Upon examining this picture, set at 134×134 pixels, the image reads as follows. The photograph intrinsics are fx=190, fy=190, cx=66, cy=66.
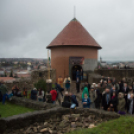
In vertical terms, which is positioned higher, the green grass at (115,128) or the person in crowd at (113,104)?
the person in crowd at (113,104)

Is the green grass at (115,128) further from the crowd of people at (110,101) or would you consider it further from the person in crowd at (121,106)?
the crowd of people at (110,101)

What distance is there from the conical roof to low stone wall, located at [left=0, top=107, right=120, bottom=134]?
10825mm

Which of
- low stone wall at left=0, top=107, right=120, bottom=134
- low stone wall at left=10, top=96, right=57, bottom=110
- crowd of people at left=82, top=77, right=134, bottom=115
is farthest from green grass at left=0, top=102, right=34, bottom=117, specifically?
crowd of people at left=82, top=77, right=134, bottom=115

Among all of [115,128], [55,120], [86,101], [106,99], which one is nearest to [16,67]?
[86,101]

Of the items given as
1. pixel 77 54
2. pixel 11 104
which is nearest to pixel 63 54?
pixel 77 54

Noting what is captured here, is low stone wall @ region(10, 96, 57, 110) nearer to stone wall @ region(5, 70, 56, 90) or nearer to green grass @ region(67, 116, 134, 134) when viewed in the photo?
green grass @ region(67, 116, 134, 134)

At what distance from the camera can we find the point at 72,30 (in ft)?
61.9

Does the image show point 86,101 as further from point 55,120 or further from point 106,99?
point 55,120

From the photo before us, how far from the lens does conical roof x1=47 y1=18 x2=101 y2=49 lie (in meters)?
17.6

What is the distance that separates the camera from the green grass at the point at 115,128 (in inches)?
232

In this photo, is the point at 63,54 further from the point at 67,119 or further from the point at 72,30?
the point at 67,119

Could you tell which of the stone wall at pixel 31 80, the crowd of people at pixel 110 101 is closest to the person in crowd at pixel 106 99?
the crowd of people at pixel 110 101

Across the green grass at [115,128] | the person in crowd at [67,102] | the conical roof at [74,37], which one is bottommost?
the green grass at [115,128]

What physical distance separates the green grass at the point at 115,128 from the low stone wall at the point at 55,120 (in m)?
0.47
